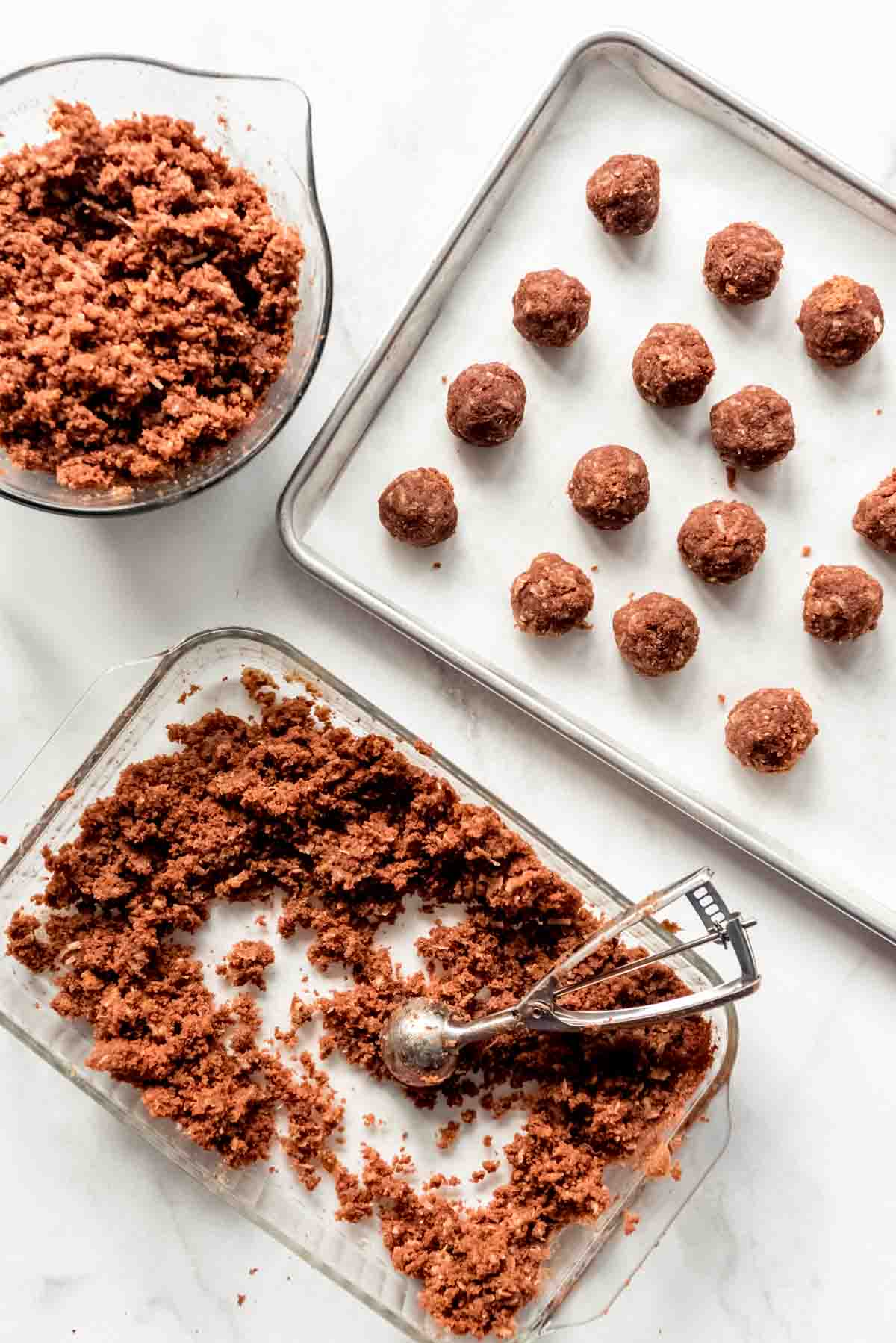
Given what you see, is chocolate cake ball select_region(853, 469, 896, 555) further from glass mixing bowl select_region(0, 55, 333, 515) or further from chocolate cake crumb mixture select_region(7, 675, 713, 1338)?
glass mixing bowl select_region(0, 55, 333, 515)

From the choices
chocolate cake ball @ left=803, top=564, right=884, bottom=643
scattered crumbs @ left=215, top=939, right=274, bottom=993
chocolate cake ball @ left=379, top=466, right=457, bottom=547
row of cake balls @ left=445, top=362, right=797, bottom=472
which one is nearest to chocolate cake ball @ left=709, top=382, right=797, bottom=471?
row of cake balls @ left=445, top=362, right=797, bottom=472

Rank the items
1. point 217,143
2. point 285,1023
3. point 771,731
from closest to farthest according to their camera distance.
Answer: point 217,143 < point 771,731 < point 285,1023

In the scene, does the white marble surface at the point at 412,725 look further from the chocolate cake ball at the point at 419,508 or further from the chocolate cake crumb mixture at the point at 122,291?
the chocolate cake crumb mixture at the point at 122,291

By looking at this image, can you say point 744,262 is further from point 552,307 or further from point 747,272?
point 552,307

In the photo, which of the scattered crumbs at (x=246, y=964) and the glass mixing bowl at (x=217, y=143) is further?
the scattered crumbs at (x=246, y=964)

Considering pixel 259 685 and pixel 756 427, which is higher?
pixel 756 427

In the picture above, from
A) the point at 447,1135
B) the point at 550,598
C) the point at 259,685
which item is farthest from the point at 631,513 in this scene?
the point at 447,1135

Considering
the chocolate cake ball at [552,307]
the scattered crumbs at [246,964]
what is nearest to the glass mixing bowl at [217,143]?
the chocolate cake ball at [552,307]

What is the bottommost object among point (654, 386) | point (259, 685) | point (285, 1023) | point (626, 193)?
point (285, 1023)
